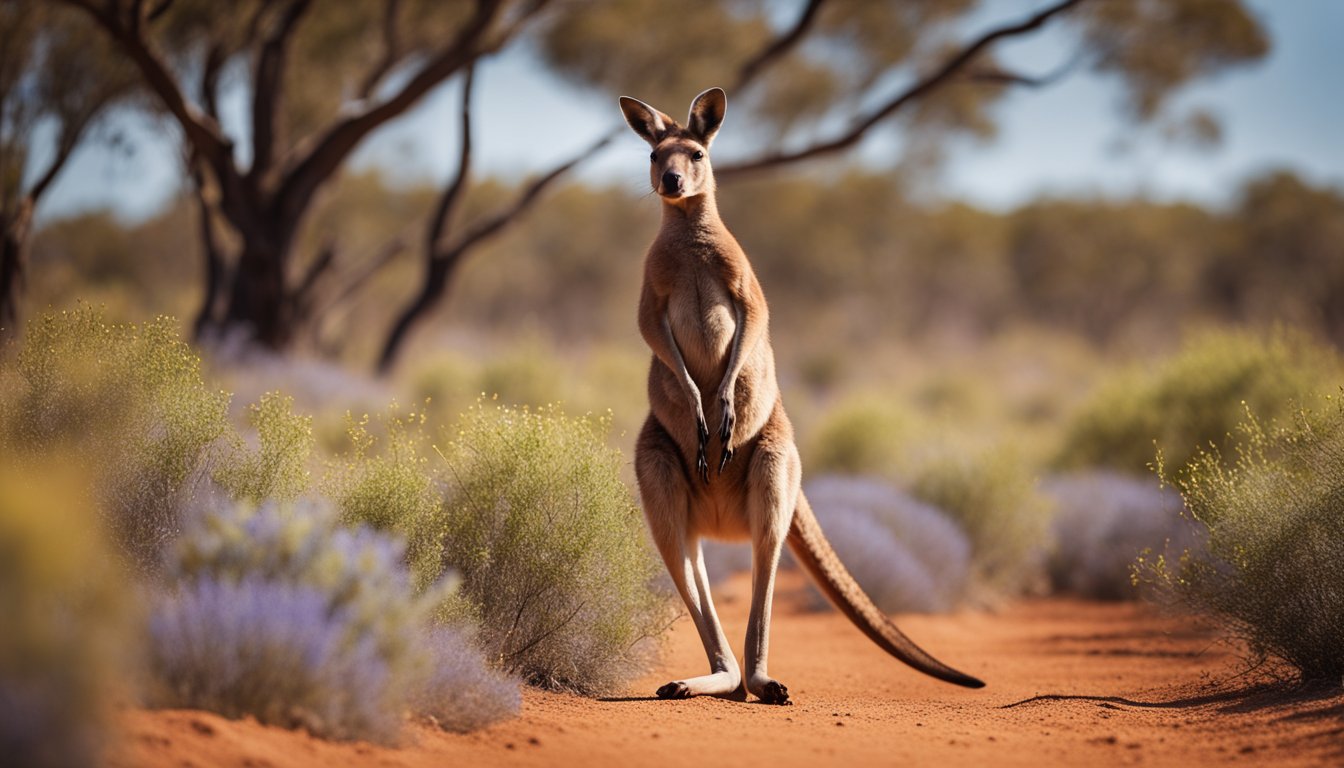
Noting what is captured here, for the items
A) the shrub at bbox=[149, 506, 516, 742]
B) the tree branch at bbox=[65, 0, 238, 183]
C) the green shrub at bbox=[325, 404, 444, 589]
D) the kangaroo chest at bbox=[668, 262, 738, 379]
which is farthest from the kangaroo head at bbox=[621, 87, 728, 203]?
the tree branch at bbox=[65, 0, 238, 183]

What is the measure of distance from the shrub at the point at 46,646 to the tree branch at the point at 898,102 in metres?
10.2

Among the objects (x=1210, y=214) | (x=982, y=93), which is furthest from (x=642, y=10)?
(x=1210, y=214)

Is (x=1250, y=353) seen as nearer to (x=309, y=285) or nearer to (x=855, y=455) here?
(x=855, y=455)

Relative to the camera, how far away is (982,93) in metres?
17.8

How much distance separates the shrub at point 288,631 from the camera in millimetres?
3469

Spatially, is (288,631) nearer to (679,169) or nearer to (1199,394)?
(679,169)

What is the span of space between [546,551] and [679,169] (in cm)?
183

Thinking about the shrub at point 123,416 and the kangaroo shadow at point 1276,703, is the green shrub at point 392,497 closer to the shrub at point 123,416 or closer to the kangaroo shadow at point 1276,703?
the shrub at point 123,416

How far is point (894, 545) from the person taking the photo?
883cm

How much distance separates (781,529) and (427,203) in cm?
3215

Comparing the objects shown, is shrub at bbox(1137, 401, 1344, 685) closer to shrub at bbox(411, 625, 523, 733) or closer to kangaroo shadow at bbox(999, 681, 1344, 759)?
kangaroo shadow at bbox(999, 681, 1344, 759)

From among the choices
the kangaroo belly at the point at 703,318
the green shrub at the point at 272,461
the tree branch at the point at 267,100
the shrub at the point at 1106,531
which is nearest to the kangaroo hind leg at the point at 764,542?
the kangaroo belly at the point at 703,318

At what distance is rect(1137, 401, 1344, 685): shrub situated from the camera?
4.97 metres

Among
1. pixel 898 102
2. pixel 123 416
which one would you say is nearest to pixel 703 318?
pixel 123 416
